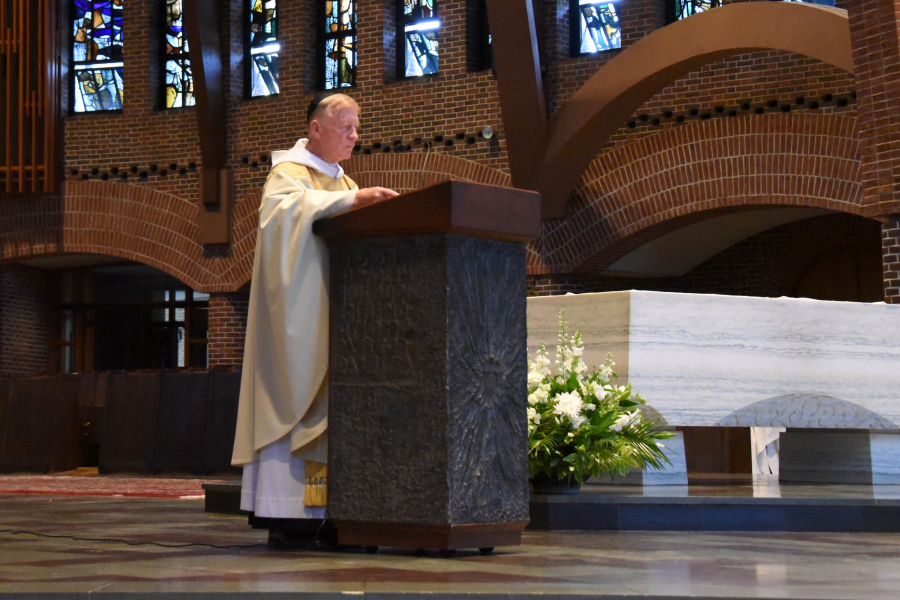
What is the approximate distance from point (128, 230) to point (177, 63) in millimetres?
2125

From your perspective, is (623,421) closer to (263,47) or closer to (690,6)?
(690,6)

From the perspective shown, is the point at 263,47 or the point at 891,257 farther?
the point at 263,47

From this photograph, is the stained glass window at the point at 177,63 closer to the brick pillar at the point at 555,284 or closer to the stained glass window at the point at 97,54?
the stained glass window at the point at 97,54

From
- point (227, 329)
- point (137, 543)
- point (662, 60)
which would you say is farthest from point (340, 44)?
point (137, 543)

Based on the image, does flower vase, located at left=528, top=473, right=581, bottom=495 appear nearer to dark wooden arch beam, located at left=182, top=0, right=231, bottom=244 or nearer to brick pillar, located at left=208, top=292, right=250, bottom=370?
brick pillar, located at left=208, top=292, right=250, bottom=370

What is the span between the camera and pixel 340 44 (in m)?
13.8

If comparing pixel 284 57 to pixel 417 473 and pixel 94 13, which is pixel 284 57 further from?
pixel 417 473

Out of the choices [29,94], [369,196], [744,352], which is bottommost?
[744,352]

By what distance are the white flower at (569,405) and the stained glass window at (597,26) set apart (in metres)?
7.66

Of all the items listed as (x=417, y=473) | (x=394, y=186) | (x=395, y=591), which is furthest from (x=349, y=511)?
(x=394, y=186)

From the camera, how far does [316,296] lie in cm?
370

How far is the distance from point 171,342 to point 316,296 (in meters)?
13.5

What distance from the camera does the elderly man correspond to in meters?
3.67

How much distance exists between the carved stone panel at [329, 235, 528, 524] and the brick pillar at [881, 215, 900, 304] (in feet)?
21.1
